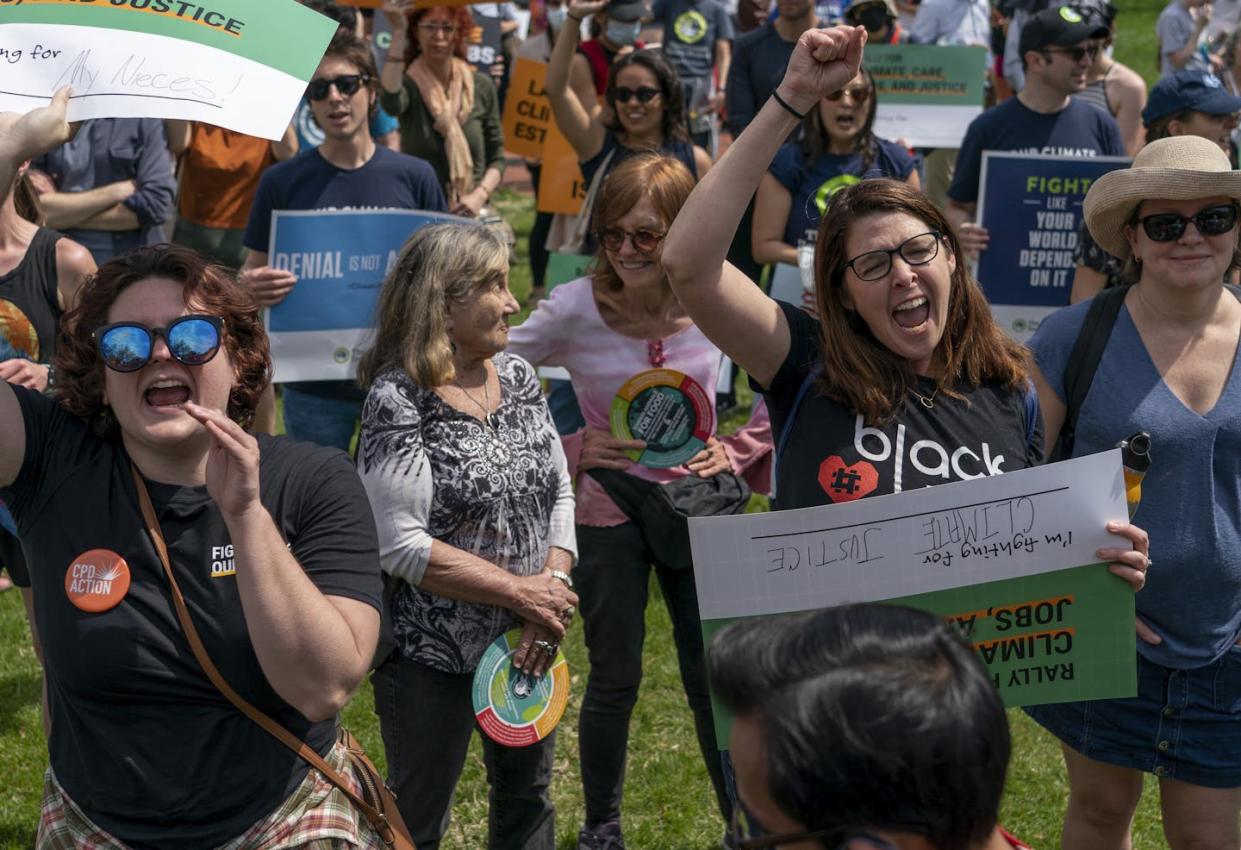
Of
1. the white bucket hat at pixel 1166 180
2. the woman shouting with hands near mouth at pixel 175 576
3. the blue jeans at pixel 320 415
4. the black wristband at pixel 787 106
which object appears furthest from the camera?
the blue jeans at pixel 320 415

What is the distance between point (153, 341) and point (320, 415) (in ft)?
9.49

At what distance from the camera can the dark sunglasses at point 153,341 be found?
278 centimetres

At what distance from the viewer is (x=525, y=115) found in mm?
8930

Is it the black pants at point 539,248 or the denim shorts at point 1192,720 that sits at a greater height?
the black pants at point 539,248

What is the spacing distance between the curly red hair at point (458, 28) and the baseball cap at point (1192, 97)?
12.6 ft

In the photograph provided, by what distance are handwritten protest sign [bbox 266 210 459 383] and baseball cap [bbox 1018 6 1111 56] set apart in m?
3.13

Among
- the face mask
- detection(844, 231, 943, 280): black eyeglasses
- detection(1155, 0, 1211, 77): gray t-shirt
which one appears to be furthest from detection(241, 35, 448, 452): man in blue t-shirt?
detection(1155, 0, 1211, 77): gray t-shirt

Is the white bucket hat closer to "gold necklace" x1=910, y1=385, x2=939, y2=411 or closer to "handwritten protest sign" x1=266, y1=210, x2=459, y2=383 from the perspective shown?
"gold necklace" x1=910, y1=385, x2=939, y2=411

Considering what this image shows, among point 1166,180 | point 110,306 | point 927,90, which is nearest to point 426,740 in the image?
point 110,306

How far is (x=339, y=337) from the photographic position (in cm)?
552

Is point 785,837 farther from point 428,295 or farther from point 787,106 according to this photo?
point 428,295

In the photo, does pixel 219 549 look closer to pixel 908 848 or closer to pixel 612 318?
pixel 908 848

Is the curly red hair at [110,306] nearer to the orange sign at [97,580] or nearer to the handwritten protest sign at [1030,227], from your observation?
the orange sign at [97,580]

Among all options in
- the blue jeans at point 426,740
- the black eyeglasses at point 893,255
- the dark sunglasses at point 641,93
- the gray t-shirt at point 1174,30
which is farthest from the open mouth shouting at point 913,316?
the gray t-shirt at point 1174,30
